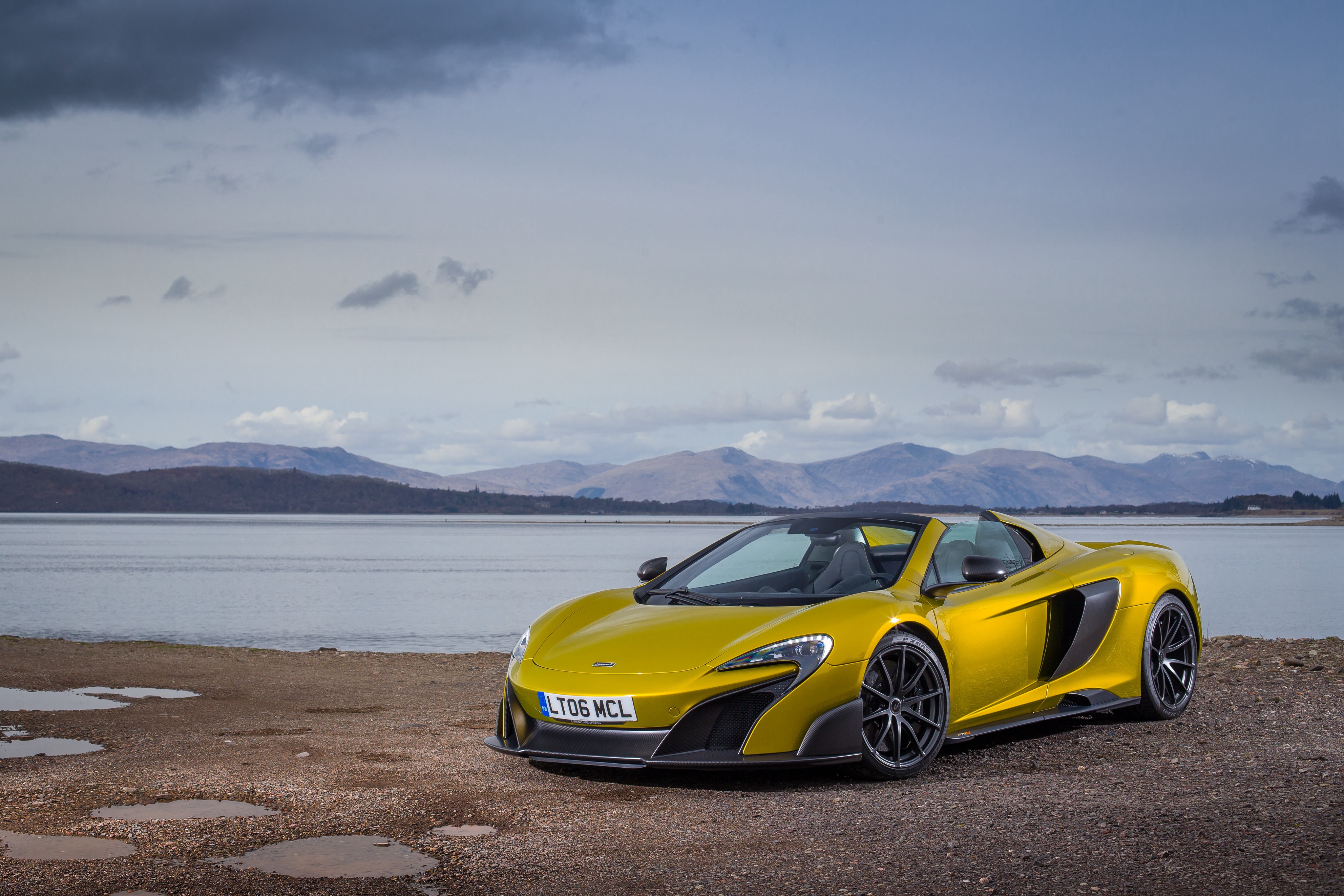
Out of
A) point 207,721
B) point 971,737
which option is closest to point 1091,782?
point 971,737

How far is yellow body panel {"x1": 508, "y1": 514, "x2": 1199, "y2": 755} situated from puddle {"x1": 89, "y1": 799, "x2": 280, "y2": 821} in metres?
1.42

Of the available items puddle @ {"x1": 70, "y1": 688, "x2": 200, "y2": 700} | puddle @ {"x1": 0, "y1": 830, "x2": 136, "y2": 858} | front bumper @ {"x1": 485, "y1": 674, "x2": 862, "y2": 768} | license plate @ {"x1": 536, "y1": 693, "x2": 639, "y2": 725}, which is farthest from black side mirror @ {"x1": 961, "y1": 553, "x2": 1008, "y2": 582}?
puddle @ {"x1": 70, "y1": 688, "x2": 200, "y2": 700}

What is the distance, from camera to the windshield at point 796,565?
6.43 metres

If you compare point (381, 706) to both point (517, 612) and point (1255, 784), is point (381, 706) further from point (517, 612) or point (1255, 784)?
point (517, 612)

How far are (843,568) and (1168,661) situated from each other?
2.72 metres

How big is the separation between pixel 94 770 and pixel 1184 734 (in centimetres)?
655

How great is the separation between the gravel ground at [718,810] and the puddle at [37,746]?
13 centimetres

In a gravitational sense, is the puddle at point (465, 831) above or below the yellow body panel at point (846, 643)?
below

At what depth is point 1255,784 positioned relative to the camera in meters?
5.70

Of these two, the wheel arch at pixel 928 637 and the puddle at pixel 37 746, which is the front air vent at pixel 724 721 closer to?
the wheel arch at pixel 928 637

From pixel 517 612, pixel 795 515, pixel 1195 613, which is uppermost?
pixel 795 515

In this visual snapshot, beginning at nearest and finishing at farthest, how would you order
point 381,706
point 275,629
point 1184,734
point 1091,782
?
1. point 1091,782
2. point 1184,734
3. point 381,706
4. point 275,629

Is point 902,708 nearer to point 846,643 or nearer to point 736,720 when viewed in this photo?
point 846,643

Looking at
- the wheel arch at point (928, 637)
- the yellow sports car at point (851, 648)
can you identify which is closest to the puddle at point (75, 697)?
the yellow sports car at point (851, 648)
